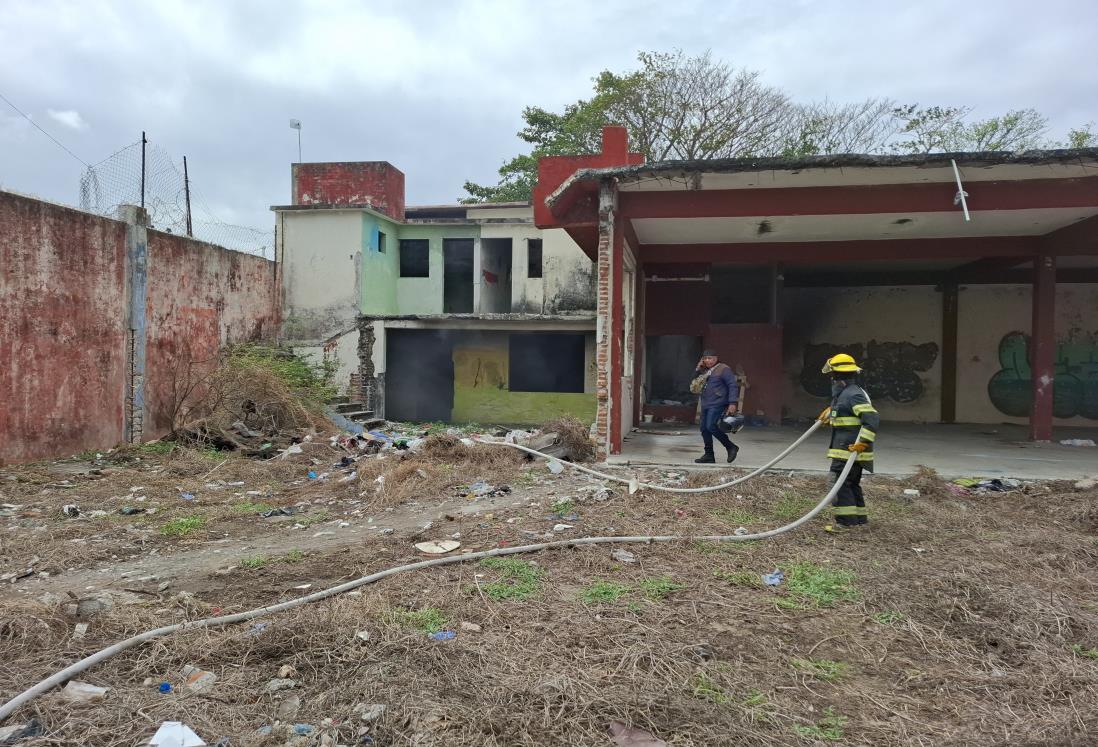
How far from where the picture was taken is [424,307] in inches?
705

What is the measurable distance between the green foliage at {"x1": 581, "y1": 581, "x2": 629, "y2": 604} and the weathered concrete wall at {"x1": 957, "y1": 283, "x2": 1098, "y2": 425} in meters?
11.6

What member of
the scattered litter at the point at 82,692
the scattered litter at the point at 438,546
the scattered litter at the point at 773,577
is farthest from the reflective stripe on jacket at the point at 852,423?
the scattered litter at the point at 82,692

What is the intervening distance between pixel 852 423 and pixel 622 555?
7.21 ft

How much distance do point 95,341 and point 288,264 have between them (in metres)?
6.44

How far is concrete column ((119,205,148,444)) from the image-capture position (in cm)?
1095

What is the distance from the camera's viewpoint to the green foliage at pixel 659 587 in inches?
157

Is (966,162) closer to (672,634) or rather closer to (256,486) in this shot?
(672,634)

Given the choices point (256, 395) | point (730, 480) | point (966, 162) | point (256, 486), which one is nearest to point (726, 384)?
point (730, 480)

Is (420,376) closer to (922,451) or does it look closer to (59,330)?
(59,330)

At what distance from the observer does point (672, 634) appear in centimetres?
343

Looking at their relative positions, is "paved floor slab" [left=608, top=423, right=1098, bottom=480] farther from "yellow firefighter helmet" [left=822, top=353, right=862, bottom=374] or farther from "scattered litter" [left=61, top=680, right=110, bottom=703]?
"scattered litter" [left=61, top=680, right=110, bottom=703]

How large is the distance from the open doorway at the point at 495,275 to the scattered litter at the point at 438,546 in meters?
12.5

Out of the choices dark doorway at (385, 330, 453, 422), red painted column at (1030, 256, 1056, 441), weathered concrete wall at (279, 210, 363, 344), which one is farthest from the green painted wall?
red painted column at (1030, 256, 1056, 441)

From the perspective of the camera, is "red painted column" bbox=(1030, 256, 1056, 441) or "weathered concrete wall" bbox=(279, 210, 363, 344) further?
"weathered concrete wall" bbox=(279, 210, 363, 344)
